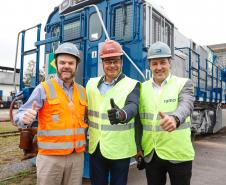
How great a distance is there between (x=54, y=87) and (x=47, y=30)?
4.91 meters

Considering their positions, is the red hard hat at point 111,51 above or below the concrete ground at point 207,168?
above

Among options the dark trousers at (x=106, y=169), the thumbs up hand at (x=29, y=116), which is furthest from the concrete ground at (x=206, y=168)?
the thumbs up hand at (x=29, y=116)

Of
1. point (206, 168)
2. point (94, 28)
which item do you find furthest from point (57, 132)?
point (206, 168)

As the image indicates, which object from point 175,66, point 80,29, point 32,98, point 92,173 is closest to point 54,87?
point 32,98

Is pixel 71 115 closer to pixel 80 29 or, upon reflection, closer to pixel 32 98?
pixel 32 98

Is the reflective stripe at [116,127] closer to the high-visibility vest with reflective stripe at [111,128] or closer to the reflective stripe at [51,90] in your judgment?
the high-visibility vest with reflective stripe at [111,128]

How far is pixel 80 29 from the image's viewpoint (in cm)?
560

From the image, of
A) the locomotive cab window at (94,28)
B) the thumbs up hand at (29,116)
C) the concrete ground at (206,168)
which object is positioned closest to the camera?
the thumbs up hand at (29,116)

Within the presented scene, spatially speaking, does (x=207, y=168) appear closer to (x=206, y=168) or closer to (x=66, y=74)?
(x=206, y=168)

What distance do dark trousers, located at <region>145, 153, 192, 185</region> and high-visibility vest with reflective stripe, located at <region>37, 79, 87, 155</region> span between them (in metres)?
0.68

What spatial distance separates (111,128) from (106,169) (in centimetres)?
40

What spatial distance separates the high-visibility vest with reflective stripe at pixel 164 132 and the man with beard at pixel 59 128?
0.60m

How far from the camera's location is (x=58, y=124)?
2633 millimetres

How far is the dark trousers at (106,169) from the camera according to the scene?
269 centimetres
